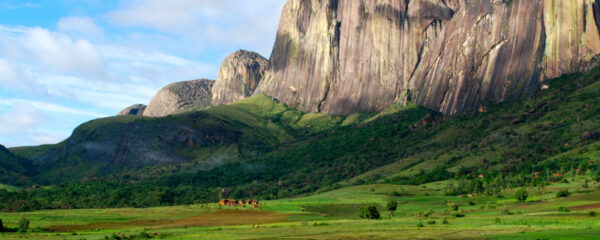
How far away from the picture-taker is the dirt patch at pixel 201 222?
12375 centimetres

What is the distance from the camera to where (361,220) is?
120500 mm

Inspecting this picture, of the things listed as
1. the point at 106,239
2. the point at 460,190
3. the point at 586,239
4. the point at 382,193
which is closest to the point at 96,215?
the point at 106,239

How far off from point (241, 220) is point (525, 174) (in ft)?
331

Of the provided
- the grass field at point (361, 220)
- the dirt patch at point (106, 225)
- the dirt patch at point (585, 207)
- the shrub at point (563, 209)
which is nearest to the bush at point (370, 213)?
the grass field at point (361, 220)

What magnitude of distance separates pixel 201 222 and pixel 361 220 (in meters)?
31.3

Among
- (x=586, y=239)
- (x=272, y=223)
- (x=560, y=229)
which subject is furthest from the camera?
(x=272, y=223)

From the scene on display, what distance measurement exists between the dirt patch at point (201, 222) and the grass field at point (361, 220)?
0.15 metres

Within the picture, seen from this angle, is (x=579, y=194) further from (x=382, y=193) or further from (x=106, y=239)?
(x=106, y=239)

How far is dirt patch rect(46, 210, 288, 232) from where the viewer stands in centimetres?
12375

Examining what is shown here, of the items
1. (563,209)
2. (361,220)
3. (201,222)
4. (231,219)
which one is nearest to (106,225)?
(201,222)

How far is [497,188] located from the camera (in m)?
181

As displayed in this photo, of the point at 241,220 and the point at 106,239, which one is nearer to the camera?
the point at 106,239

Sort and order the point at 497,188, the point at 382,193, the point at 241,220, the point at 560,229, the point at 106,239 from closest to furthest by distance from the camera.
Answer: the point at 560,229 < the point at 106,239 < the point at 241,220 < the point at 497,188 < the point at 382,193

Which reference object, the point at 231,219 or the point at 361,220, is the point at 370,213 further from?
the point at 231,219
